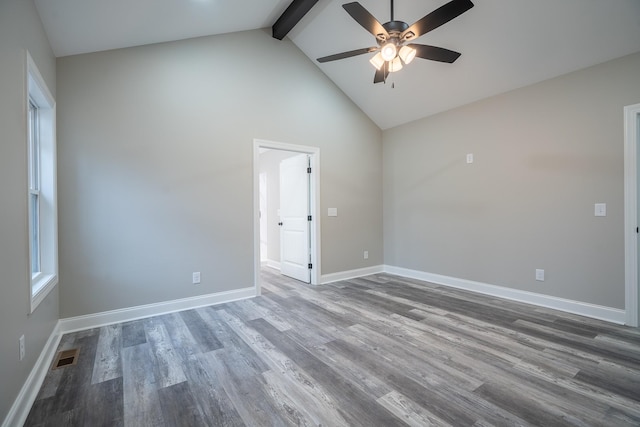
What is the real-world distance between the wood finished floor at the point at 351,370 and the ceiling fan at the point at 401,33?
8.28 feet

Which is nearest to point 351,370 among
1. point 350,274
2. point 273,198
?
point 350,274

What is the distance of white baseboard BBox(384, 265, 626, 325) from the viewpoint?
2990 mm

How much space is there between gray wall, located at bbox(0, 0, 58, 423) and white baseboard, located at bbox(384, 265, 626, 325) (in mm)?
4614

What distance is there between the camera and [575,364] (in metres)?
2.17

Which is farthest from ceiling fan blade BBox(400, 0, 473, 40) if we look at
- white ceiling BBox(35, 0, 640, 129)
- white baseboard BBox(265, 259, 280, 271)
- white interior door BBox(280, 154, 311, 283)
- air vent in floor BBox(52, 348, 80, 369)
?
white baseboard BBox(265, 259, 280, 271)

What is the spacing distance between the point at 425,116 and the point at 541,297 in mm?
3012

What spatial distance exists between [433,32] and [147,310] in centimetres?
457

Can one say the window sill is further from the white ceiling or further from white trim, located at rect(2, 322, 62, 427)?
the white ceiling

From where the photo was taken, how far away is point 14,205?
5.74 ft

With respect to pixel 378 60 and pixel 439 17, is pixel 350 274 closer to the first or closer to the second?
pixel 378 60

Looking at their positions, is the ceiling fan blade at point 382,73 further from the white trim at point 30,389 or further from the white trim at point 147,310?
the white trim at point 30,389

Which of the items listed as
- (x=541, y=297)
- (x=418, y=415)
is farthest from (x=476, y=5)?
(x=418, y=415)

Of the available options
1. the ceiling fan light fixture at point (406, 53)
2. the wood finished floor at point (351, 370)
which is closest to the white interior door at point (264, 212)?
the wood finished floor at point (351, 370)

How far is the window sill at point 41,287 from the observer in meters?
2.08
